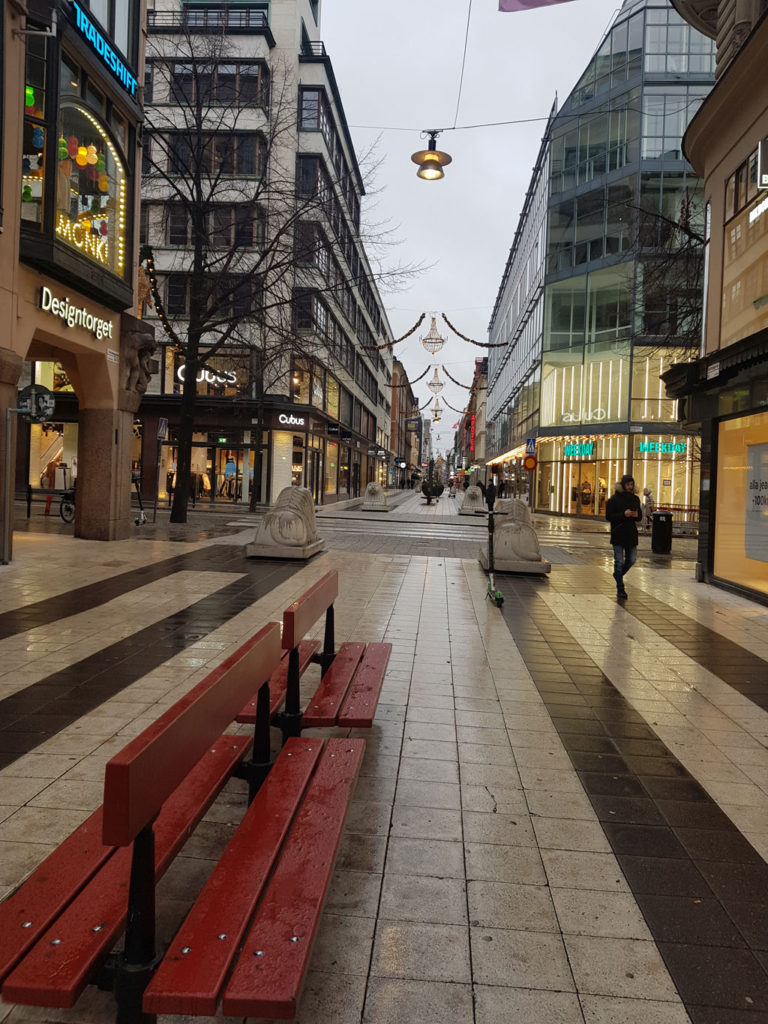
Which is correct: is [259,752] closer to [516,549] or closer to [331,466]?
[516,549]

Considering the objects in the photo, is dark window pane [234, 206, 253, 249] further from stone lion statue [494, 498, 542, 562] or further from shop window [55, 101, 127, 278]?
stone lion statue [494, 498, 542, 562]

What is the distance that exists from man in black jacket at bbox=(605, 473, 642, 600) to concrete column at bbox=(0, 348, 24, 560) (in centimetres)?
933

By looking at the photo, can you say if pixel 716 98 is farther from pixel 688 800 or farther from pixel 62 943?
pixel 62 943

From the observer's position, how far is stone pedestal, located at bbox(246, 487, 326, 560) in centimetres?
1419

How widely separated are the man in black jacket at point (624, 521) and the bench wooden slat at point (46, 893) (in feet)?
31.8

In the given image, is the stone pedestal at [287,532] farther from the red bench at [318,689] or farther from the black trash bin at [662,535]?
the black trash bin at [662,535]

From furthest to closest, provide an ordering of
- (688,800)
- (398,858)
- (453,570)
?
(453,570) < (688,800) < (398,858)

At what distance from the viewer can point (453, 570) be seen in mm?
14062

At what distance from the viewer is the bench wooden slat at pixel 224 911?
1971mm

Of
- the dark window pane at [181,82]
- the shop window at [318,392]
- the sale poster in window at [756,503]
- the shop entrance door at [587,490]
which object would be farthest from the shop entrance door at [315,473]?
the sale poster in window at [756,503]

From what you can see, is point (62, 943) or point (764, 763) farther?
point (764, 763)

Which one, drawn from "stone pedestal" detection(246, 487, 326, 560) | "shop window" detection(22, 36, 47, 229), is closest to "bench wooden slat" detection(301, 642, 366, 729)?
"stone pedestal" detection(246, 487, 326, 560)

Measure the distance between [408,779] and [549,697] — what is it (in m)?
2.15

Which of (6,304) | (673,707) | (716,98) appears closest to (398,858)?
(673,707)
